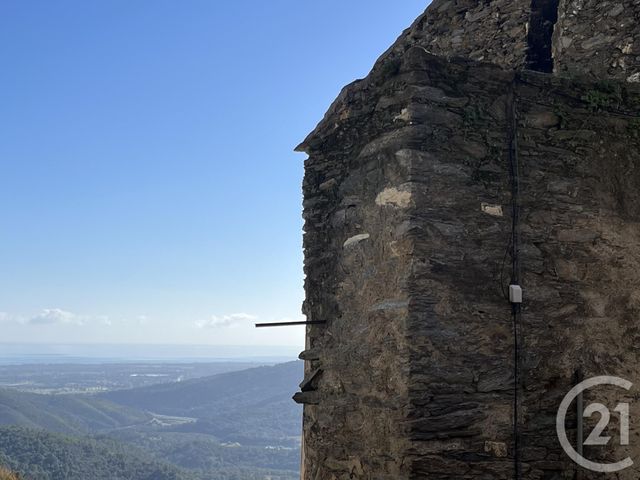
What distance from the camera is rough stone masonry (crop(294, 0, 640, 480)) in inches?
158

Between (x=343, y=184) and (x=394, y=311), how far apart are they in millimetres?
1098

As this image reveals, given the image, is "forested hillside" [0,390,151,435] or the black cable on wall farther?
"forested hillside" [0,390,151,435]

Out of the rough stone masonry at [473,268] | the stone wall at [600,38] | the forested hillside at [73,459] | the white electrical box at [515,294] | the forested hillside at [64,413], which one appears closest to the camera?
the rough stone masonry at [473,268]

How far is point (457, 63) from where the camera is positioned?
4.28 meters

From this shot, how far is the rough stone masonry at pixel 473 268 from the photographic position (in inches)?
158

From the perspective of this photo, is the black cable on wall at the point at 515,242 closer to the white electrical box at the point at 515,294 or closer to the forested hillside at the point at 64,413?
the white electrical box at the point at 515,294

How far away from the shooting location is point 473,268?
13.5 feet

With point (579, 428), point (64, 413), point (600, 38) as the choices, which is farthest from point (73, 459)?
point (579, 428)

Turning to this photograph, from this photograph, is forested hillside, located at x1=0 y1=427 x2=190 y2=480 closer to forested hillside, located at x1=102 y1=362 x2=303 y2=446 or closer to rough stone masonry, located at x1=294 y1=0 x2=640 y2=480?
forested hillside, located at x1=102 y1=362 x2=303 y2=446

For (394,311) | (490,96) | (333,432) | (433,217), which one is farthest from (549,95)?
(333,432)

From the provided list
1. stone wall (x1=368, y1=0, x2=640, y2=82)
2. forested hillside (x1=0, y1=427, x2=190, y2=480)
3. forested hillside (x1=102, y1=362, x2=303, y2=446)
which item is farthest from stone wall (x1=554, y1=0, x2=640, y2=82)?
forested hillside (x1=102, y1=362, x2=303, y2=446)

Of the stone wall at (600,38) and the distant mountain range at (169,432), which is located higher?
the stone wall at (600,38)

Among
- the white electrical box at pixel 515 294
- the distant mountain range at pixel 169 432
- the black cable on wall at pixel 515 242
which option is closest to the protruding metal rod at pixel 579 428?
the black cable on wall at pixel 515 242

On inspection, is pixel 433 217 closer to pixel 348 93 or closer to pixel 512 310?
pixel 512 310
